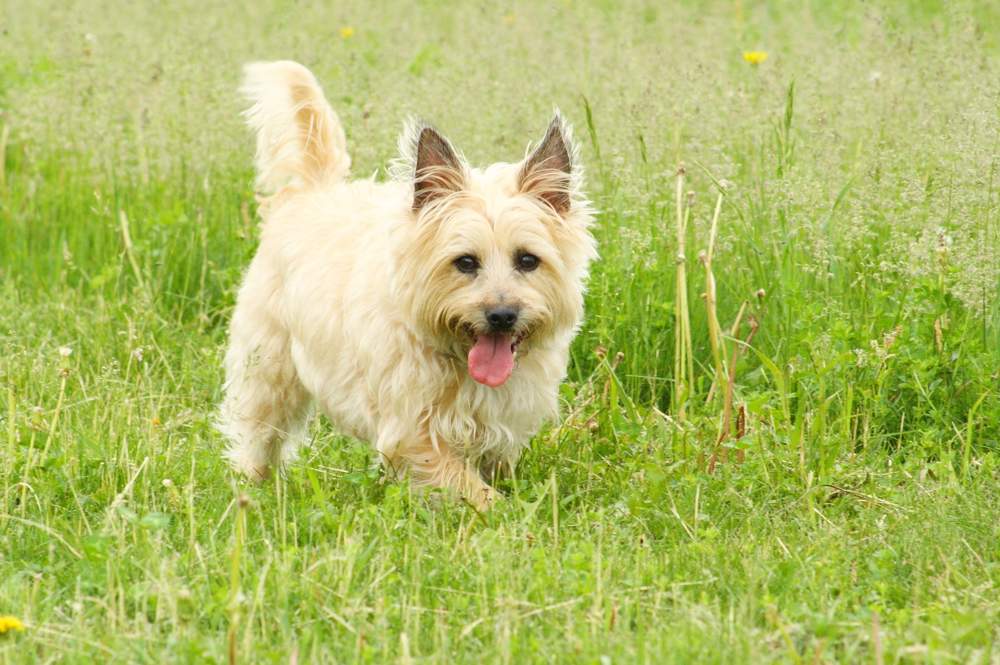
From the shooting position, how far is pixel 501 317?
4.00 meters

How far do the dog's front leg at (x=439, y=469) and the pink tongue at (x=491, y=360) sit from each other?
0.84 ft

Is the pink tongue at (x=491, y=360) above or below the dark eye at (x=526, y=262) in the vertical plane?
below

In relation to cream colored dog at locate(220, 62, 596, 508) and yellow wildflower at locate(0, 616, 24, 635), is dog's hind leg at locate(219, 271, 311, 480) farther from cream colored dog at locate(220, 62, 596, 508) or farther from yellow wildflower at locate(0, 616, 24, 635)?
yellow wildflower at locate(0, 616, 24, 635)

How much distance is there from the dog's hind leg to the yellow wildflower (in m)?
1.74

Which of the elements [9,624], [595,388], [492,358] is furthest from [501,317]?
[9,624]

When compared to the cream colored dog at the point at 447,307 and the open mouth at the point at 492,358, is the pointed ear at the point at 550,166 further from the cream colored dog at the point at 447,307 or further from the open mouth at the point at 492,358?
the open mouth at the point at 492,358

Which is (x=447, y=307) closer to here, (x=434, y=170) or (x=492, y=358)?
(x=492, y=358)

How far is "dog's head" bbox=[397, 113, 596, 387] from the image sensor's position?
4059mm

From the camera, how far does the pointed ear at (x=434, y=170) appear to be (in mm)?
4137

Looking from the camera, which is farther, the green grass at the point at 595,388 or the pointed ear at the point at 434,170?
the pointed ear at the point at 434,170

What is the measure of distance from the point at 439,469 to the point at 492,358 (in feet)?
1.20

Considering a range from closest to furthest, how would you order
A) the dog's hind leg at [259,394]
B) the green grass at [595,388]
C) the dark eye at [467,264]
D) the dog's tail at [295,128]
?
the green grass at [595,388]
the dark eye at [467,264]
the dog's hind leg at [259,394]
the dog's tail at [295,128]

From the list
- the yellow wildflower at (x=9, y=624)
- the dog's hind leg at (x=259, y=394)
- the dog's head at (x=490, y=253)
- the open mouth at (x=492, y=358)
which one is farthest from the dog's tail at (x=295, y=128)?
the yellow wildflower at (x=9, y=624)

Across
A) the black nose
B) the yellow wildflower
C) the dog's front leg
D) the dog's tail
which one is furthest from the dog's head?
the yellow wildflower
